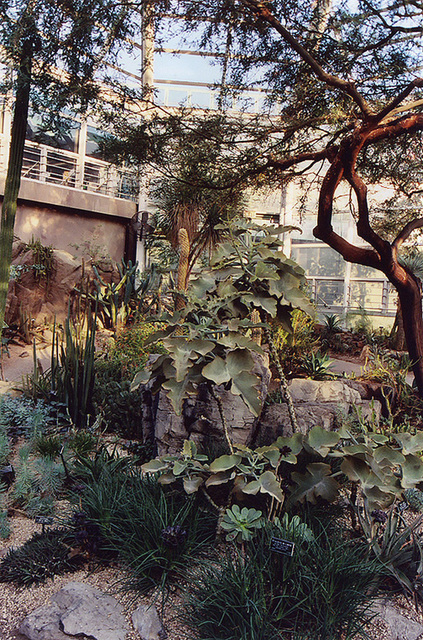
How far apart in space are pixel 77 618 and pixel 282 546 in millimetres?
944

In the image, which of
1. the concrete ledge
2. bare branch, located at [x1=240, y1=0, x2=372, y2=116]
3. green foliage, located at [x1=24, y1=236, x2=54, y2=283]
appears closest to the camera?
bare branch, located at [x1=240, y1=0, x2=372, y2=116]

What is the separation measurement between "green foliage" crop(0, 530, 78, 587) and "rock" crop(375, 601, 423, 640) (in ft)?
4.75

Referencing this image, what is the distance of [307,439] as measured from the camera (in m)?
2.54

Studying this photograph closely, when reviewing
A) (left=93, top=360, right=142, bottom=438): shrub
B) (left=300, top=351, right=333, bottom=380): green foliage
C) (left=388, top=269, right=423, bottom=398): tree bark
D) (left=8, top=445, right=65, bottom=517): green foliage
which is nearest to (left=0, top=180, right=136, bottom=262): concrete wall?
(left=300, top=351, right=333, bottom=380): green foliage

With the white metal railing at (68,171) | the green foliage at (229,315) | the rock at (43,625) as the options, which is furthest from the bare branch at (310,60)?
the white metal railing at (68,171)

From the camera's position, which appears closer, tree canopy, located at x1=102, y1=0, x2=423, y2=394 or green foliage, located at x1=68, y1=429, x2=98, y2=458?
green foliage, located at x1=68, y1=429, x2=98, y2=458

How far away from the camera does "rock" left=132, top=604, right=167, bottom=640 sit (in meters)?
2.16

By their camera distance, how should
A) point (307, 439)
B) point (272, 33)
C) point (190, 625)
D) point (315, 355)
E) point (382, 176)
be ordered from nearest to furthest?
point (190, 625), point (307, 439), point (272, 33), point (315, 355), point (382, 176)

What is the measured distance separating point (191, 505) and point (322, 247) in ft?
40.1

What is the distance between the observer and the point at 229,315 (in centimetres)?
279

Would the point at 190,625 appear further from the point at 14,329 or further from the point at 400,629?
the point at 14,329

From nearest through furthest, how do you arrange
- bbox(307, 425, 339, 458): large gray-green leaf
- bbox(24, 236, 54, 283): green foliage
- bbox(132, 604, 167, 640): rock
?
bbox(132, 604, 167, 640): rock < bbox(307, 425, 339, 458): large gray-green leaf < bbox(24, 236, 54, 283): green foliage

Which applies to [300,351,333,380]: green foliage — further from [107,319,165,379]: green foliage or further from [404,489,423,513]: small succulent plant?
[404,489,423,513]: small succulent plant

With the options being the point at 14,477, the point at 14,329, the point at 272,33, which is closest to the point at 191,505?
the point at 14,477
